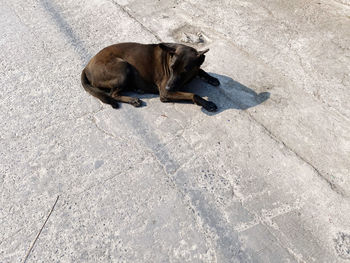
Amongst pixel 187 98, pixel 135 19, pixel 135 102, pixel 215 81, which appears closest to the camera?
pixel 187 98

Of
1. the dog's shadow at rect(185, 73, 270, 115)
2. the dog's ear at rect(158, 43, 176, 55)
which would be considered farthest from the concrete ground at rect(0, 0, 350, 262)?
the dog's ear at rect(158, 43, 176, 55)

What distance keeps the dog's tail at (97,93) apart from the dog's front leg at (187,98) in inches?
25.4

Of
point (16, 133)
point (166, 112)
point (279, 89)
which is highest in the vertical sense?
point (279, 89)

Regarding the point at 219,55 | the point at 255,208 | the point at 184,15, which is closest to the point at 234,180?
the point at 255,208

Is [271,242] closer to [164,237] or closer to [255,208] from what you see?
[255,208]

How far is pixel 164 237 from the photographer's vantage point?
2.68m

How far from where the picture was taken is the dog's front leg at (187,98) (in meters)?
3.78

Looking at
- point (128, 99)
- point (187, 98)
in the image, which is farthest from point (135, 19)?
point (187, 98)

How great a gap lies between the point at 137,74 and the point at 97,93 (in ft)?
1.92

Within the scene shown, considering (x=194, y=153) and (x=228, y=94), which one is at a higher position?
(x=228, y=94)

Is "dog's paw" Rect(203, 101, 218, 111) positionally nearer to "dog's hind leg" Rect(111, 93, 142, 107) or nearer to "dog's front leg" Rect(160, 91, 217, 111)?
"dog's front leg" Rect(160, 91, 217, 111)

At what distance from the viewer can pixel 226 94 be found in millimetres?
4047

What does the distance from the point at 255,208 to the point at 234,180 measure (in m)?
0.36

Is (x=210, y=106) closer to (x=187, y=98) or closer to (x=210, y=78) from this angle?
(x=187, y=98)
